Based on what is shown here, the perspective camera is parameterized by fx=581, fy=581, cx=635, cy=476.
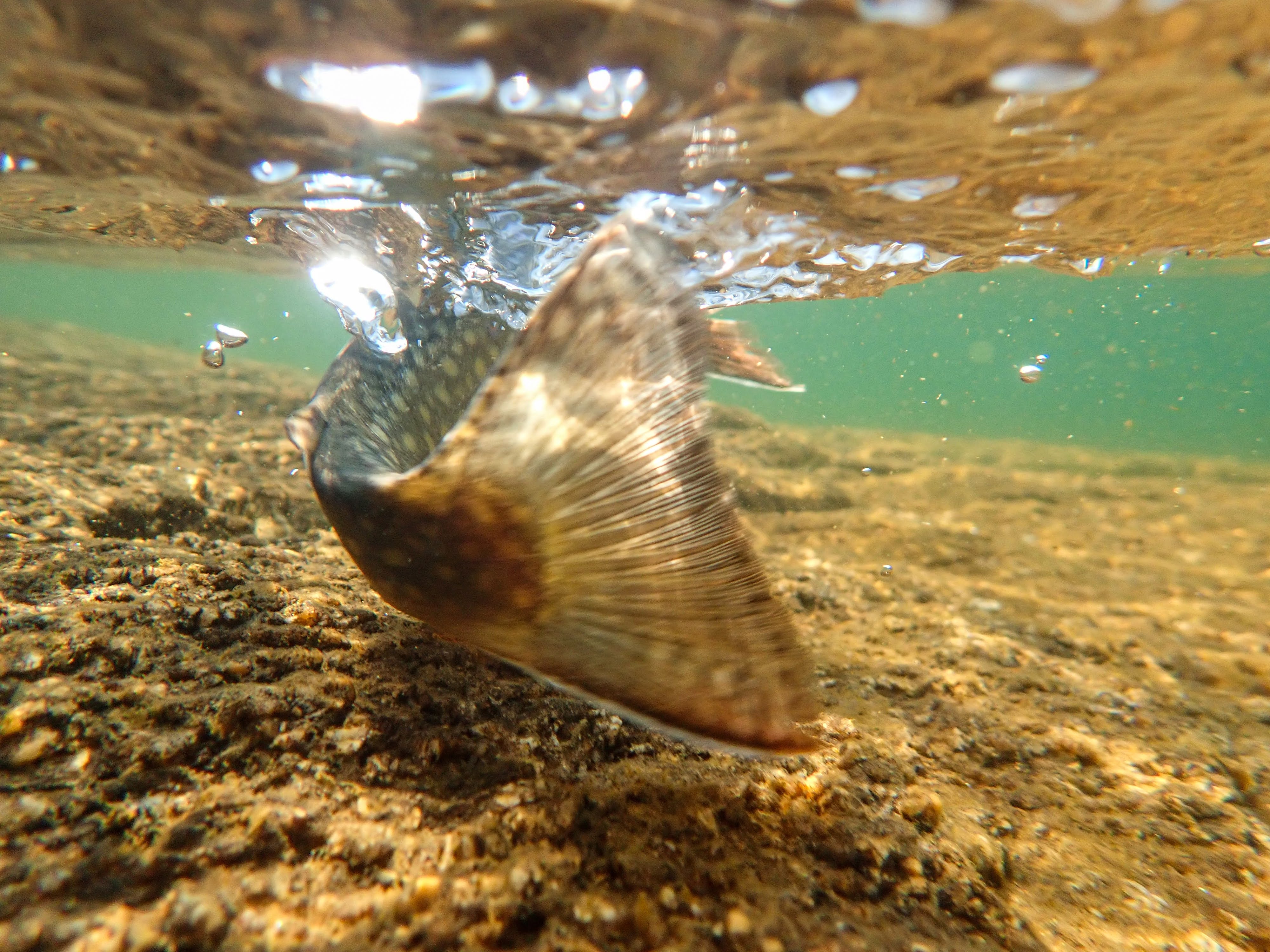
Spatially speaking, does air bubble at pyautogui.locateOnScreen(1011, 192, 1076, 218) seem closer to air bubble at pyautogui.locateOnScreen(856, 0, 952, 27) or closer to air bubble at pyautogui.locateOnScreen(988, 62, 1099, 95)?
air bubble at pyautogui.locateOnScreen(988, 62, 1099, 95)

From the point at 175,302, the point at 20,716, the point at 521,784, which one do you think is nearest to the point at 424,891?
the point at 521,784

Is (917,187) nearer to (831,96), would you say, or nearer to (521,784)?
(831,96)

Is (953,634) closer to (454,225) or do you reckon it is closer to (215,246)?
(454,225)

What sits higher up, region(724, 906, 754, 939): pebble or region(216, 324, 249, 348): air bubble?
region(216, 324, 249, 348): air bubble

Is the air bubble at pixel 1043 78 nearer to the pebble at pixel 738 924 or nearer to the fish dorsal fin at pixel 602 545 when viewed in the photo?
the fish dorsal fin at pixel 602 545

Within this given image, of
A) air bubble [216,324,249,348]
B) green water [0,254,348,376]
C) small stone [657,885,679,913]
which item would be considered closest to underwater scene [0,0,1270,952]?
small stone [657,885,679,913]

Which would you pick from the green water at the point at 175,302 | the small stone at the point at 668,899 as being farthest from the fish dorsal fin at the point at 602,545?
the green water at the point at 175,302

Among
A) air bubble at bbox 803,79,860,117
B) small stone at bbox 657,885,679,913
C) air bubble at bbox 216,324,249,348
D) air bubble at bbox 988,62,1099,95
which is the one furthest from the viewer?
air bubble at bbox 216,324,249,348
